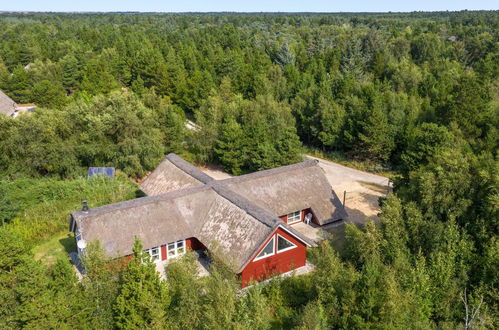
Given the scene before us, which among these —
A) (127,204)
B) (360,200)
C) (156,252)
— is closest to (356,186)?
(360,200)

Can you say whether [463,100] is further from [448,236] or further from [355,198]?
[448,236]

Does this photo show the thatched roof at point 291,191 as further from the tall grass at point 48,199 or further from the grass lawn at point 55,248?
the grass lawn at point 55,248

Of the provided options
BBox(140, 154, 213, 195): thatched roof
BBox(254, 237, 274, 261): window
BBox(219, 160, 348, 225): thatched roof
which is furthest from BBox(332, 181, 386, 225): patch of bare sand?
BBox(140, 154, 213, 195): thatched roof

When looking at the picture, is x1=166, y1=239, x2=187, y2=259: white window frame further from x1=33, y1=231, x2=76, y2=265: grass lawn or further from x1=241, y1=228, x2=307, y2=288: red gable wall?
x1=33, y1=231, x2=76, y2=265: grass lawn

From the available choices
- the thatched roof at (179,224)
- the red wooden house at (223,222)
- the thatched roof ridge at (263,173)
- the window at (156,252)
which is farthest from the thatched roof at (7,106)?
the window at (156,252)

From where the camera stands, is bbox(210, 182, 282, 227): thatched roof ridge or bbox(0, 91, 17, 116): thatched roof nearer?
bbox(210, 182, 282, 227): thatched roof ridge

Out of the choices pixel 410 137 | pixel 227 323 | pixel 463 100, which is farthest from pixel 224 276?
pixel 463 100
